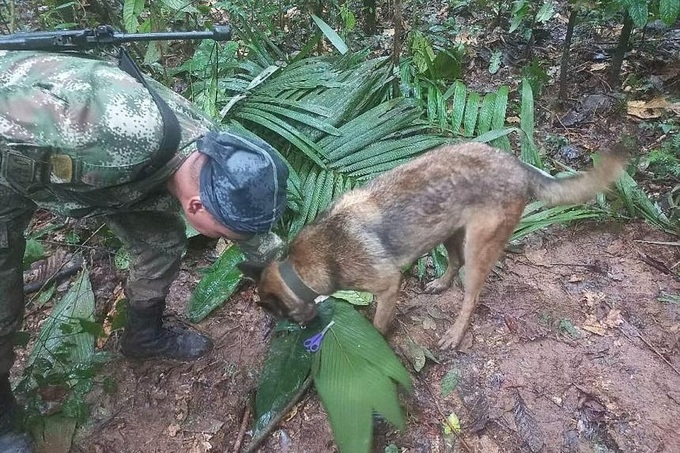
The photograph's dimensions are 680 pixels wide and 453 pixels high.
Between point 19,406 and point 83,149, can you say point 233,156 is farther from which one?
point 19,406

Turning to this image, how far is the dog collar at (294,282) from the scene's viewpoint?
313 cm

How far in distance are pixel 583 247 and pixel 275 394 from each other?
264cm

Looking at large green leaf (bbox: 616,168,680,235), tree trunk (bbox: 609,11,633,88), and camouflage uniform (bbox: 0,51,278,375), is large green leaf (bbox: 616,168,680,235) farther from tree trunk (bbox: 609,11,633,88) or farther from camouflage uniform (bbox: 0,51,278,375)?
camouflage uniform (bbox: 0,51,278,375)

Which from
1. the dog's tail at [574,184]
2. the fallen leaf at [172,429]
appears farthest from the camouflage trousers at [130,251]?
the dog's tail at [574,184]

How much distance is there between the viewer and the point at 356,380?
113 inches

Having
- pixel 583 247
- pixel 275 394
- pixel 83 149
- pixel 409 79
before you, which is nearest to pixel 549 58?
pixel 409 79

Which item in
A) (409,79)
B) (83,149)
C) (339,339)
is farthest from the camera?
(409,79)

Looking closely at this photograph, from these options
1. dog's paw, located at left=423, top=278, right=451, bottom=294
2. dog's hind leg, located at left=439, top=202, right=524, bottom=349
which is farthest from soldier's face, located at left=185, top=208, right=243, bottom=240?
dog's paw, located at left=423, top=278, right=451, bottom=294

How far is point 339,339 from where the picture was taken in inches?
124

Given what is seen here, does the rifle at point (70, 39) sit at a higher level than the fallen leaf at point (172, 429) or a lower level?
higher

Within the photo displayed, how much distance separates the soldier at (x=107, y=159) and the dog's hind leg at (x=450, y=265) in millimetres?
1558

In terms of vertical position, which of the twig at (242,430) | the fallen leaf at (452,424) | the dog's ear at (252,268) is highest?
the dog's ear at (252,268)

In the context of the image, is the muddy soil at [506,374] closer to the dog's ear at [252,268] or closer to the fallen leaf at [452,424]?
the fallen leaf at [452,424]

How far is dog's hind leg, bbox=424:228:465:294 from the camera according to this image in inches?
152
